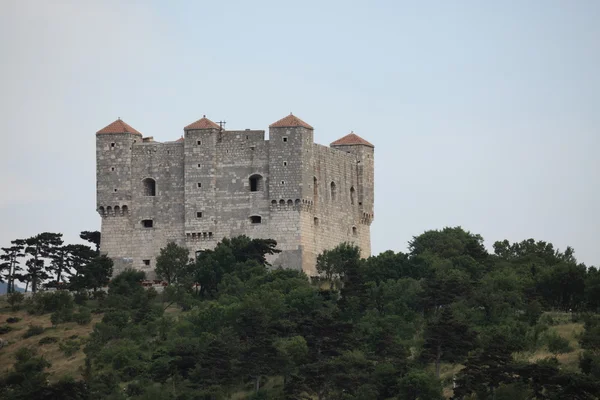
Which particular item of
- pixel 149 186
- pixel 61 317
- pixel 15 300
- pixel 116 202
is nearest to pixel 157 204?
pixel 149 186

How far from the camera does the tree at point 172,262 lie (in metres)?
113

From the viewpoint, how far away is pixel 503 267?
116625 millimetres

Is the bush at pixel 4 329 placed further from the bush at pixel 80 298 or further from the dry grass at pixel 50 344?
the bush at pixel 80 298

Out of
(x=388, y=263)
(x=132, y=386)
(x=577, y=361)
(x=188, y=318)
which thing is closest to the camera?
(x=577, y=361)

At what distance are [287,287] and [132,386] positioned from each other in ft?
44.6

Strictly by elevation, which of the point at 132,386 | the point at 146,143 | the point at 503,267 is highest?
the point at 146,143

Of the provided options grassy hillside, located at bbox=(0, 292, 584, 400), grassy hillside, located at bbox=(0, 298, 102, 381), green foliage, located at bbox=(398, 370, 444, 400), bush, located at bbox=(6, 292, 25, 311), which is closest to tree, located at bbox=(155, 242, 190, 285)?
grassy hillside, located at bbox=(0, 292, 584, 400)

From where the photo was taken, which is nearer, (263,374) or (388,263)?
(263,374)

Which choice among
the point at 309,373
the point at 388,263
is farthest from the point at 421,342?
the point at 388,263

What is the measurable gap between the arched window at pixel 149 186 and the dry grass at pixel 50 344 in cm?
817

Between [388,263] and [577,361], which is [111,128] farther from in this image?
[577,361]

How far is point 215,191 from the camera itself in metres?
114

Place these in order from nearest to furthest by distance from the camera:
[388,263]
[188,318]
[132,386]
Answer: [132,386] < [188,318] < [388,263]

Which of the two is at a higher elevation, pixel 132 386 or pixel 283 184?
pixel 283 184
